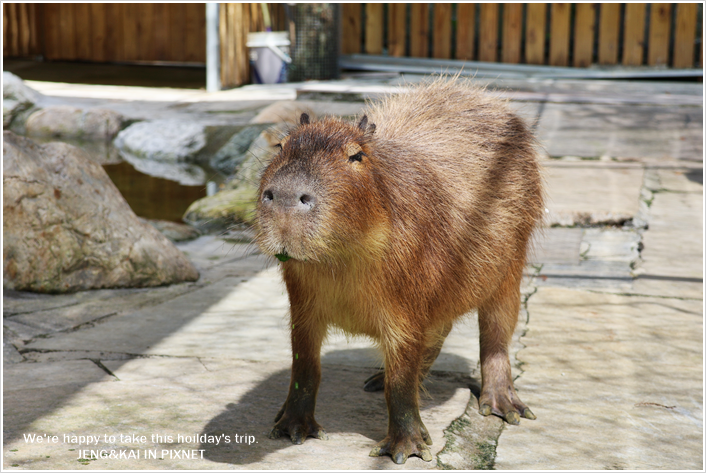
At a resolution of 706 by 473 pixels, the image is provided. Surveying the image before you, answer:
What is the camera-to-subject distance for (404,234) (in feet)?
9.05

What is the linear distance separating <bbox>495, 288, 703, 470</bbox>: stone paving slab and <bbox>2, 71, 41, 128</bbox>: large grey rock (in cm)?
959

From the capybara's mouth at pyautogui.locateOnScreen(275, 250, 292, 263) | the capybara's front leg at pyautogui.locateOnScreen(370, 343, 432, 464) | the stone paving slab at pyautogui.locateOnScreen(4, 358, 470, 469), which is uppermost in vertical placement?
the capybara's mouth at pyautogui.locateOnScreen(275, 250, 292, 263)

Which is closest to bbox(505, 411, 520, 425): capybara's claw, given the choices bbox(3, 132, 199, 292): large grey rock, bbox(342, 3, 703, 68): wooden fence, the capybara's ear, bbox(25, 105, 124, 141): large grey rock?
the capybara's ear

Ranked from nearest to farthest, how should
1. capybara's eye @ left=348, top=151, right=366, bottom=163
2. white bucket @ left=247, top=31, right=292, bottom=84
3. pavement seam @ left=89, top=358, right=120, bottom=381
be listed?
capybara's eye @ left=348, top=151, right=366, bottom=163, pavement seam @ left=89, top=358, right=120, bottom=381, white bucket @ left=247, top=31, right=292, bottom=84

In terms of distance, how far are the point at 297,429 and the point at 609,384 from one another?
1634 millimetres

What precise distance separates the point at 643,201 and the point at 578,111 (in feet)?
9.42

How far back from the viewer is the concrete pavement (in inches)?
114

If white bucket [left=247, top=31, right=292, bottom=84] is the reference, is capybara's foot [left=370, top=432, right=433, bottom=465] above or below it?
below

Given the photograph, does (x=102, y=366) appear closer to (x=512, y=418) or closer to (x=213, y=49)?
(x=512, y=418)

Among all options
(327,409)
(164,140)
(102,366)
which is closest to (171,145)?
(164,140)

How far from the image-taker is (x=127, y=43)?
56.6ft

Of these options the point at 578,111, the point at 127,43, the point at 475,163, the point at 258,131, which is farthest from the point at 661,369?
the point at 127,43

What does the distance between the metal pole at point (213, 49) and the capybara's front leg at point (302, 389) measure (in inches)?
404

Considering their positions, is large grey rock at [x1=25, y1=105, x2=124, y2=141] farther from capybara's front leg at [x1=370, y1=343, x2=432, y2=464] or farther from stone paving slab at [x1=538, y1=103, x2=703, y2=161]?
capybara's front leg at [x1=370, y1=343, x2=432, y2=464]
